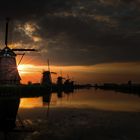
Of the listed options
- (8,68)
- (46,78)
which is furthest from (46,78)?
(8,68)

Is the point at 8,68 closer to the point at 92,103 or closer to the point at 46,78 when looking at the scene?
the point at 92,103

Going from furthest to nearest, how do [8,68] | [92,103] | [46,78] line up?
[46,78] < [8,68] < [92,103]

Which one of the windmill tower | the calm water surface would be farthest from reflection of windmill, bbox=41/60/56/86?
the calm water surface

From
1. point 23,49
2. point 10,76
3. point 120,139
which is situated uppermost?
point 23,49

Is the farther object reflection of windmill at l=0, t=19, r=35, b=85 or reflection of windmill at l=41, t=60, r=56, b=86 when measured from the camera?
reflection of windmill at l=41, t=60, r=56, b=86

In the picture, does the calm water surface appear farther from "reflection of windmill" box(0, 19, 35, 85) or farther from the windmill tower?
the windmill tower

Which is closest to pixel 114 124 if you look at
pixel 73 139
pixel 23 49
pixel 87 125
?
pixel 87 125

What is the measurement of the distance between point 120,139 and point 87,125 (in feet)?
19.4

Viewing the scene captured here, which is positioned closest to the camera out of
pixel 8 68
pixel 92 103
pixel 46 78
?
pixel 92 103

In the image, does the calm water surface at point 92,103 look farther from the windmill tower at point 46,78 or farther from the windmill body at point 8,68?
the windmill tower at point 46,78

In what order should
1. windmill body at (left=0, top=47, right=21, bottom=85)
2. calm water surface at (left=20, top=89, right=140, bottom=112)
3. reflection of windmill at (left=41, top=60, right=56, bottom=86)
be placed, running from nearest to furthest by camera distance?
calm water surface at (left=20, top=89, right=140, bottom=112) → windmill body at (left=0, top=47, right=21, bottom=85) → reflection of windmill at (left=41, top=60, right=56, bottom=86)

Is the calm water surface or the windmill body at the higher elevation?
the windmill body

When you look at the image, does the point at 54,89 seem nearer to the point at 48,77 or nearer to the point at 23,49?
the point at 48,77

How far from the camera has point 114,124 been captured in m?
25.7
